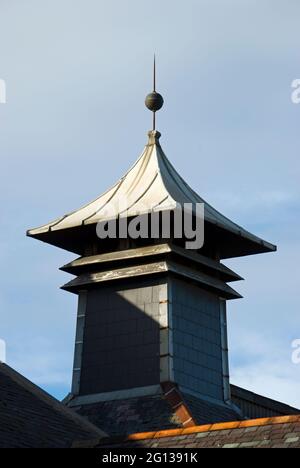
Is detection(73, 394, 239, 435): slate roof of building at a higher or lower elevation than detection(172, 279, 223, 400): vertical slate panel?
lower

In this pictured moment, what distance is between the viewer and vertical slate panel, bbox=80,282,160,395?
29.2m

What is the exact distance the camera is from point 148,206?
29.7 m

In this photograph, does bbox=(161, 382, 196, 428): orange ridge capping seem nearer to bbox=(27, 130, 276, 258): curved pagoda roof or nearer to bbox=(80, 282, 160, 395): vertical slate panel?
bbox=(80, 282, 160, 395): vertical slate panel

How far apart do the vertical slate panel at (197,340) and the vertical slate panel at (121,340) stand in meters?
0.53

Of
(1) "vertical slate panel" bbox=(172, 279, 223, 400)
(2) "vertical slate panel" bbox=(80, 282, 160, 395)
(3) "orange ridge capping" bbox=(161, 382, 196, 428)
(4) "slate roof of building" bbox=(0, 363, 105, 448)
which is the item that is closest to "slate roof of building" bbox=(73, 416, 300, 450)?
(4) "slate roof of building" bbox=(0, 363, 105, 448)

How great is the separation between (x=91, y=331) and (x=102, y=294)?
36.6 inches

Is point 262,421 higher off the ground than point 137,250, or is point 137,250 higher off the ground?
point 137,250

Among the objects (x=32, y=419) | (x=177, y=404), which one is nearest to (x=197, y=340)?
(x=177, y=404)

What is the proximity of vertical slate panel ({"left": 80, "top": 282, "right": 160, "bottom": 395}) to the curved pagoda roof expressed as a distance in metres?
1.74

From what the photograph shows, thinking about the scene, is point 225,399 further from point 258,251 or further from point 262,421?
point 262,421

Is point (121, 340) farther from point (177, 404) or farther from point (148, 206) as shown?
point (148, 206)

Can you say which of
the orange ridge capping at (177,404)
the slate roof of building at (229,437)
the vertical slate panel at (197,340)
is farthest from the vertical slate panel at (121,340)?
the slate roof of building at (229,437)

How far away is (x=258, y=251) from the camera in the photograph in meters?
32.2
